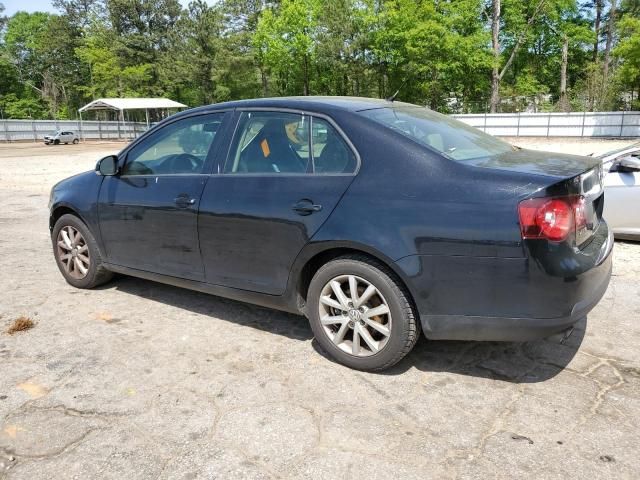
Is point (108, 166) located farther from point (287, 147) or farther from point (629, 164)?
point (629, 164)

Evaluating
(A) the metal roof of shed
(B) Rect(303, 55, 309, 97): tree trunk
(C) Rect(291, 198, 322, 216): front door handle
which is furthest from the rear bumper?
(B) Rect(303, 55, 309, 97): tree trunk

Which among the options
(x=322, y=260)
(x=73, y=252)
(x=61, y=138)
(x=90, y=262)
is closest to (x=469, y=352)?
(x=322, y=260)

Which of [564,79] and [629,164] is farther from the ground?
[564,79]

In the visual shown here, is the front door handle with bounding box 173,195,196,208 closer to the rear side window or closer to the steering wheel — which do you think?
the steering wheel

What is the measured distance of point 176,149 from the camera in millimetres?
4238

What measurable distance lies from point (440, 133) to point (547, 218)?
1.06 meters

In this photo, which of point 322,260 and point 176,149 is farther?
point 176,149

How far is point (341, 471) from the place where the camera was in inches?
97.2

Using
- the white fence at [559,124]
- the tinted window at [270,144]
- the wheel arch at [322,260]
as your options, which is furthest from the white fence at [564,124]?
the wheel arch at [322,260]

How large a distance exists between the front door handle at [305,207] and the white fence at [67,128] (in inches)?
1947

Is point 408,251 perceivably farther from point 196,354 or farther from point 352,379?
point 196,354

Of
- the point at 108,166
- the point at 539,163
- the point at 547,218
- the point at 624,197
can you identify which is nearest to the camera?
the point at 547,218

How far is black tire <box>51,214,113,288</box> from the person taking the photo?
15.7 ft

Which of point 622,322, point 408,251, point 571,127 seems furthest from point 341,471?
point 571,127
